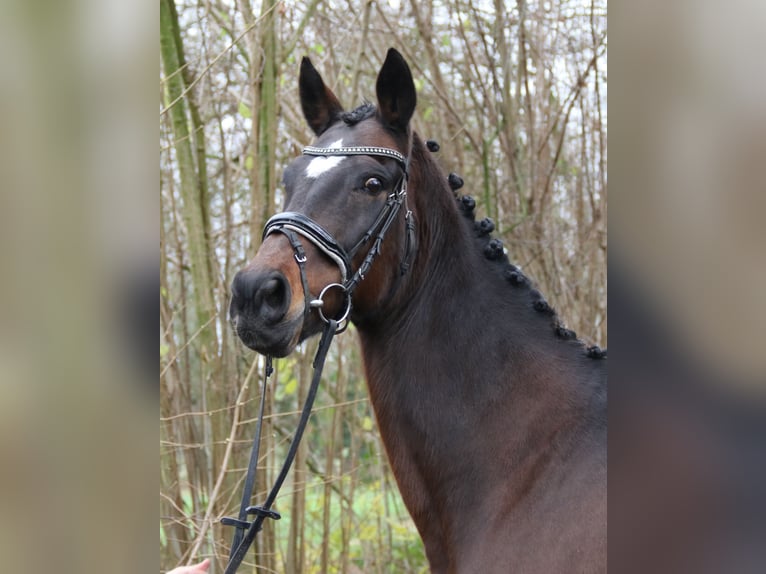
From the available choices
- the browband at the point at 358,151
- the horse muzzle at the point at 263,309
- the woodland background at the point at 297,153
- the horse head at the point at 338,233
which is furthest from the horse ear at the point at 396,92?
the woodland background at the point at 297,153

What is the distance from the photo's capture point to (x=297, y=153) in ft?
16.5

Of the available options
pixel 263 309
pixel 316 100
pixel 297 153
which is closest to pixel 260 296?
pixel 263 309

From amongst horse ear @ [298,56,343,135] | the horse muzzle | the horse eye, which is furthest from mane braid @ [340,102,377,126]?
the horse muzzle

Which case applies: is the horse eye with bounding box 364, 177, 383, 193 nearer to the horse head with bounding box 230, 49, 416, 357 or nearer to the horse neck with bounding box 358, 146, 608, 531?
the horse head with bounding box 230, 49, 416, 357

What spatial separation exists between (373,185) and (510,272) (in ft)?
1.88

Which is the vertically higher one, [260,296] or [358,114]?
[358,114]

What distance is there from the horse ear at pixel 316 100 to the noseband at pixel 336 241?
327 mm

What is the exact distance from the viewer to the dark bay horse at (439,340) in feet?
7.45

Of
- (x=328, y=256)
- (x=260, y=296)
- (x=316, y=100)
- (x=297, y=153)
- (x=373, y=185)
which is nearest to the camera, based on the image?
(x=260, y=296)

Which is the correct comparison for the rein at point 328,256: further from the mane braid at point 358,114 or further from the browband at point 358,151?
the mane braid at point 358,114

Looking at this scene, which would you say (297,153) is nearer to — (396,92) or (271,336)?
(396,92)

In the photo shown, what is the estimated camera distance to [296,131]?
512cm
